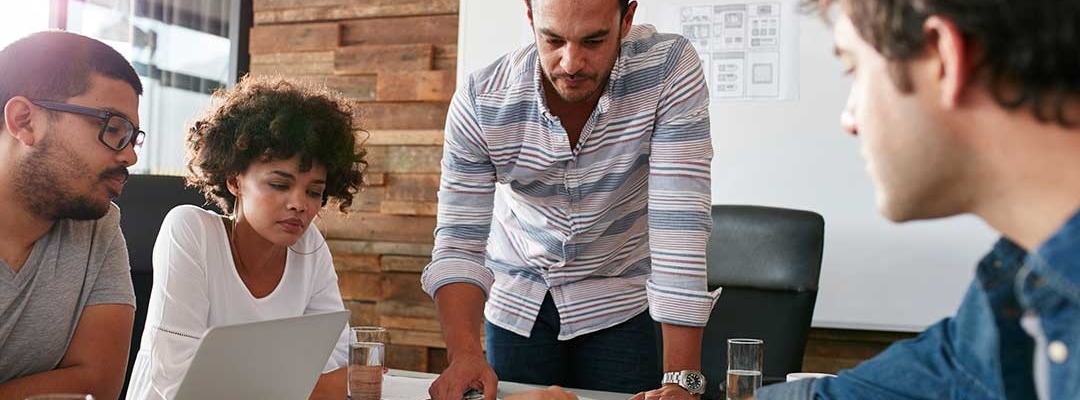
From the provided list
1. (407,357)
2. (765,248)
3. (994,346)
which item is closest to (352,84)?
(407,357)

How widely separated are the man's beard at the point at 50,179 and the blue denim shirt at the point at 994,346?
1.04m

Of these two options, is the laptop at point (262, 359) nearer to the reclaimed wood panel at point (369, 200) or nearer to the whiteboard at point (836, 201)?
the whiteboard at point (836, 201)

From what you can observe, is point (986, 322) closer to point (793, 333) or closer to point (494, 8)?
point (793, 333)

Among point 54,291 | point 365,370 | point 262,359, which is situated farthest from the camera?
point 54,291

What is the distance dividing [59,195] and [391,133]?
199 centimetres

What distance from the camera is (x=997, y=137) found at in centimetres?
76

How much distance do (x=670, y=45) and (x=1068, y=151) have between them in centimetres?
128

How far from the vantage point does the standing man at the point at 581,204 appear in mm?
1824

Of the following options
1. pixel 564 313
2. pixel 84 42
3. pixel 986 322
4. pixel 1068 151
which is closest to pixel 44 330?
pixel 84 42

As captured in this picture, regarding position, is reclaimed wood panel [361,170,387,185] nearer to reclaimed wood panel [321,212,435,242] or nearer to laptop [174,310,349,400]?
reclaimed wood panel [321,212,435,242]

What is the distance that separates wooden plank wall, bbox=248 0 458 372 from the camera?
348cm

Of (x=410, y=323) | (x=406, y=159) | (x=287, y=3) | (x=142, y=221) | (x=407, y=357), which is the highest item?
(x=287, y=3)

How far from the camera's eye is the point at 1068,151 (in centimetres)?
72

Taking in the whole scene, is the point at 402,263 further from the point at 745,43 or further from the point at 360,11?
the point at 745,43
